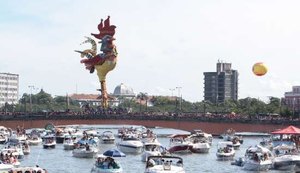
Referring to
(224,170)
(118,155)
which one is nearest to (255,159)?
(224,170)

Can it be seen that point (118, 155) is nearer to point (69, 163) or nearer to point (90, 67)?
point (69, 163)

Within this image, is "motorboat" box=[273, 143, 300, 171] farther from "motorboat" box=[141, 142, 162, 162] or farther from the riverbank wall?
the riverbank wall

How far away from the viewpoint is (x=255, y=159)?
67438 millimetres

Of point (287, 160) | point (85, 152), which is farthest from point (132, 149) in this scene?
point (287, 160)

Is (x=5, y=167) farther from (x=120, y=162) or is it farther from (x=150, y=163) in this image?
(x=120, y=162)

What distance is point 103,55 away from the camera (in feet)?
558

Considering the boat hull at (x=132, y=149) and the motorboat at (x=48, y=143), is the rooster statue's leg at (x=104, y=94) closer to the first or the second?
the motorboat at (x=48, y=143)

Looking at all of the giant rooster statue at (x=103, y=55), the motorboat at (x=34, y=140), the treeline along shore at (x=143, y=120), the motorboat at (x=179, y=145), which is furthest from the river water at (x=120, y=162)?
the giant rooster statue at (x=103, y=55)

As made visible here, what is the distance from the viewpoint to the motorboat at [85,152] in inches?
3310

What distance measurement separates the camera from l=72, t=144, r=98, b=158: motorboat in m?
84.1

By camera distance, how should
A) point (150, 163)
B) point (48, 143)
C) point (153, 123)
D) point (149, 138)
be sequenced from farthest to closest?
point (153, 123), point (48, 143), point (149, 138), point (150, 163)

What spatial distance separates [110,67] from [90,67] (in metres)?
4.33

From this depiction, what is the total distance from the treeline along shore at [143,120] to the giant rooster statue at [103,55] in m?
19.3

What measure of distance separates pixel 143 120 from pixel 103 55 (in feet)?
73.6
